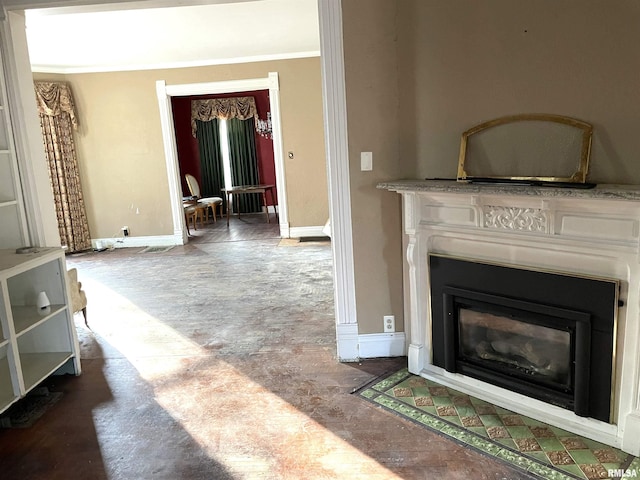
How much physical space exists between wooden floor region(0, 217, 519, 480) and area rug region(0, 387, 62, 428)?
0.05 m

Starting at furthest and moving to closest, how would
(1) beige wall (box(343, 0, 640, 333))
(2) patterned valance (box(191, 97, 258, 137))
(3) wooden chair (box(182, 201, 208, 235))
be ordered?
1. (2) patterned valance (box(191, 97, 258, 137))
2. (3) wooden chair (box(182, 201, 208, 235))
3. (1) beige wall (box(343, 0, 640, 333))

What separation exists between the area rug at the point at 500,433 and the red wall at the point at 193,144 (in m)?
7.63

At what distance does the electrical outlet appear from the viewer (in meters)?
3.08

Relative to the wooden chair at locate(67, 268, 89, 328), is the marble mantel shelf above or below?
above

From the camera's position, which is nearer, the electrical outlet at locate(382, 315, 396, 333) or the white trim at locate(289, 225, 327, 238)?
the electrical outlet at locate(382, 315, 396, 333)

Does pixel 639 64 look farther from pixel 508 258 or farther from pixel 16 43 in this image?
pixel 16 43

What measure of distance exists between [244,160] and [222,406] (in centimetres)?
776

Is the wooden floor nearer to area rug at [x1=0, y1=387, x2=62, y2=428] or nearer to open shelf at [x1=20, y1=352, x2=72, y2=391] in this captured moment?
area rug at [x1=0, y1=387, x2=62, y2=428]

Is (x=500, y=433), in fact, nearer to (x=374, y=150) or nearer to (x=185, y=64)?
(x=374, y=150)

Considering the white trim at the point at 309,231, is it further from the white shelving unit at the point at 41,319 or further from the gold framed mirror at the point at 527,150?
the gold framed mirror at the point at 527,150

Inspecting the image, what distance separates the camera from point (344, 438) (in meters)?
2.34

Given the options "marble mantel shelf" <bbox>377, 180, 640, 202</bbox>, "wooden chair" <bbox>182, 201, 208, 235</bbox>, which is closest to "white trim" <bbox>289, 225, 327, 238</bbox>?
"wooden chair" <bbox>182, 201, 208, 235</bbox>

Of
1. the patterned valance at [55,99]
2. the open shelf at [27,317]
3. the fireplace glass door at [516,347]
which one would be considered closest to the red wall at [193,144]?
the patterned valance at [55,99]

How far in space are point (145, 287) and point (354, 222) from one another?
3073 mm
